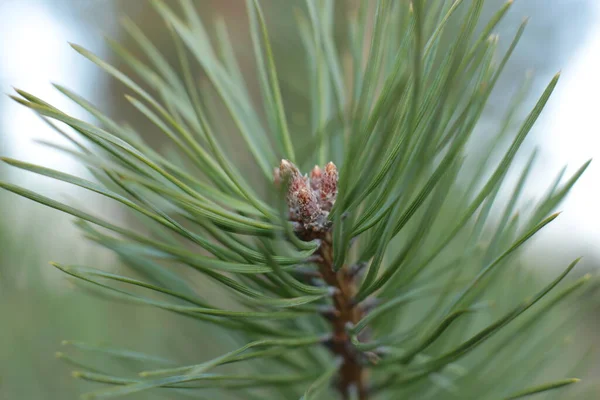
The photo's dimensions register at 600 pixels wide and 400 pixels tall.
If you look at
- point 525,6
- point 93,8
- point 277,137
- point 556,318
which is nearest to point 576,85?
point 556,318

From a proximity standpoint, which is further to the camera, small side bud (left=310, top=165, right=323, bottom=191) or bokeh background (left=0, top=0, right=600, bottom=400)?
bokeh background (left=0, top=0, right=600, bottom=400)

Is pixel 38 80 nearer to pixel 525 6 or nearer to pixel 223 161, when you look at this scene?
pixel 223 161

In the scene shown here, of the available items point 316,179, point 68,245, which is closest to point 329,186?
point 316,179

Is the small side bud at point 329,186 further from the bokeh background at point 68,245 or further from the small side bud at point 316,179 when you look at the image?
the bokeh background at point 68,245

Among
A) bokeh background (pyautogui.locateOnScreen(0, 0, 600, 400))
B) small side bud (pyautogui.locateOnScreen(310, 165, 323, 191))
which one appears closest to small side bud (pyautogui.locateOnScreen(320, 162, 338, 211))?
small side bud (pyautogui.locateOnScreen(310, 165, 323, 191))

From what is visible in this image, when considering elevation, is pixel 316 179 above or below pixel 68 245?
below

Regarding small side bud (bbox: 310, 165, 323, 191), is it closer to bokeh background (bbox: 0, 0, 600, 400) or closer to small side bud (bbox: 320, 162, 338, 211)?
small side bud (bbox: 320, 162, 338, 211)

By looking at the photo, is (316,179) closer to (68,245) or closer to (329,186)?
(329,186)

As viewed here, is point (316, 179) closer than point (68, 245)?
Yes

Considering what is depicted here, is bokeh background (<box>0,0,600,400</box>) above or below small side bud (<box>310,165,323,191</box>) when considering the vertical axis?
above

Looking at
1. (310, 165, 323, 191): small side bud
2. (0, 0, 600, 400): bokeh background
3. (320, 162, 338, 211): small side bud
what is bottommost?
(320, 162, 338, 211): small side bud

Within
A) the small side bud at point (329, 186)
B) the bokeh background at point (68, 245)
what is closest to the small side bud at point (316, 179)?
the small side bud at point (329, 186)
